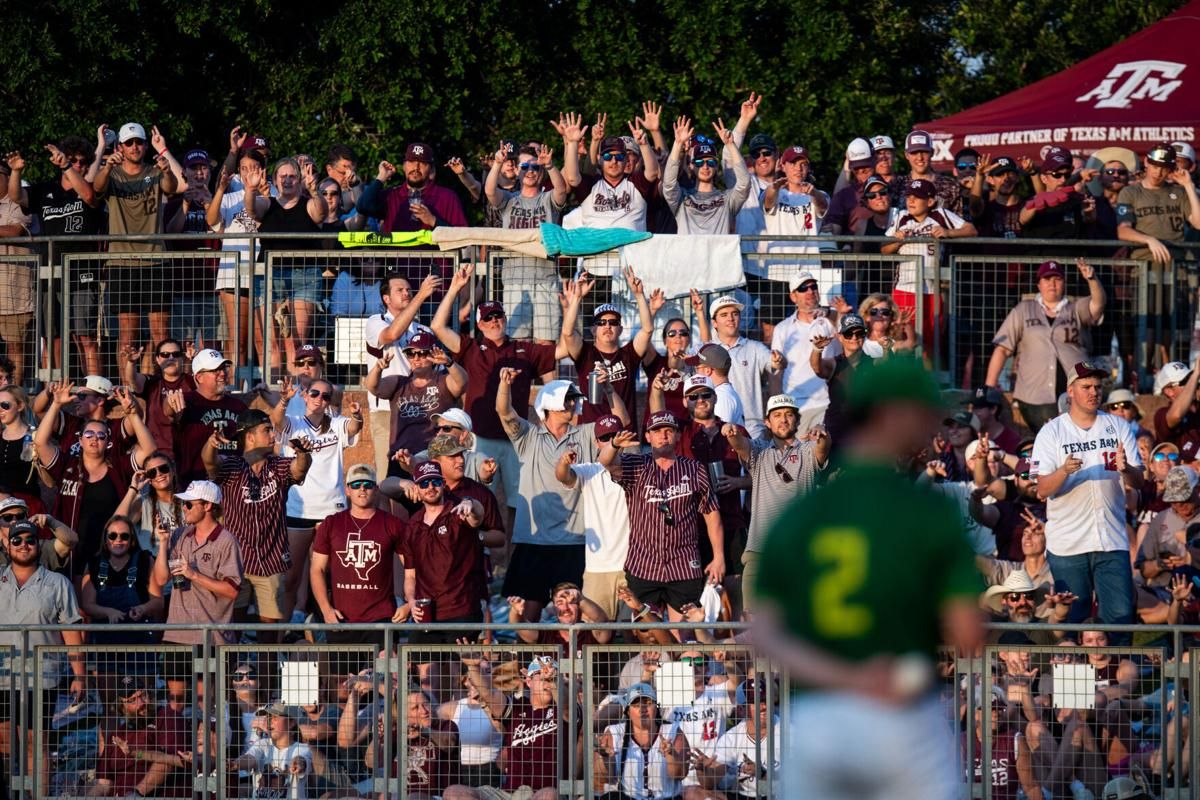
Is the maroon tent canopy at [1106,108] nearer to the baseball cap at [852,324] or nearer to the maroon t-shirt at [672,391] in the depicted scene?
the baseball cap at [852,324]

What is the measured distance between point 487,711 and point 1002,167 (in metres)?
7.81

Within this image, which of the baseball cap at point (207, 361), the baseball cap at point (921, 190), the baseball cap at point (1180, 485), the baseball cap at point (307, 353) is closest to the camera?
the baseball cap at point (1180, 485)

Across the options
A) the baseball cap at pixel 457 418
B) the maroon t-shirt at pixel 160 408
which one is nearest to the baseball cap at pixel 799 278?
the baseball cap at pixel 457 418

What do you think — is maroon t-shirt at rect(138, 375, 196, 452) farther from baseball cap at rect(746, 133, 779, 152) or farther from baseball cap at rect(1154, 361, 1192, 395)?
baseball cap at rect(1154, 361, 1192, 395)

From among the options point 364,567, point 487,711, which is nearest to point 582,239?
point 364,567

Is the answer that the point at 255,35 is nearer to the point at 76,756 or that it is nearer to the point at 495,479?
the point at 495,479

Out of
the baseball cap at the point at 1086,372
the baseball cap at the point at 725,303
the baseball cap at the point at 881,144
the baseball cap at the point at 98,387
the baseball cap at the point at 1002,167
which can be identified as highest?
the baseball cap at the point at 881,144

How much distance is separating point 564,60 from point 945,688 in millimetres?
16248

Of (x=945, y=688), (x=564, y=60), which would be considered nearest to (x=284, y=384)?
(x=945, y=688)

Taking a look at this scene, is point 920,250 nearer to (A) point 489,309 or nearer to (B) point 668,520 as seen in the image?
(A) point 489,309

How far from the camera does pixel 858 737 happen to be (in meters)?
6.29

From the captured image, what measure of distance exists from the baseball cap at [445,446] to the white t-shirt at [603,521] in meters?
0.89

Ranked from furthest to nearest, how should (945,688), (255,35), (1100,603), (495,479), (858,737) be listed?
(255,35) → (495,479) → (1100,603) → (945,688) → (858,737)

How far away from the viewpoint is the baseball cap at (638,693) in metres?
11.6
